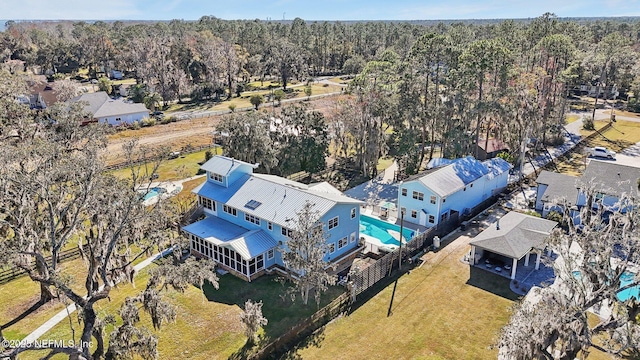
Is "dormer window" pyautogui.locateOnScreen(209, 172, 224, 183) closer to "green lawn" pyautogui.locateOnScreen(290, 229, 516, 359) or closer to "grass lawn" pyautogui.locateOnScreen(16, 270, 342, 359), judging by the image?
"grass lawn" pyautogui.locateOnScreen(16, 270, 342, 359)

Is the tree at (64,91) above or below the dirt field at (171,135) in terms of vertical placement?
above

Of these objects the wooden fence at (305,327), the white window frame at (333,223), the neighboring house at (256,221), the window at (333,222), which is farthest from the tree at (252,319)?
the window at (333,222)

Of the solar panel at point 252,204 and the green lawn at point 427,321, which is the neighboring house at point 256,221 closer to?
the solar panel at point 252,204

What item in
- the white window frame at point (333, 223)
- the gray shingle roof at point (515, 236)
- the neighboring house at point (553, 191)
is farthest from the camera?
the neighboring house at point (553, 191)

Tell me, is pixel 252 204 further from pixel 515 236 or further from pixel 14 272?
pixel 515 236

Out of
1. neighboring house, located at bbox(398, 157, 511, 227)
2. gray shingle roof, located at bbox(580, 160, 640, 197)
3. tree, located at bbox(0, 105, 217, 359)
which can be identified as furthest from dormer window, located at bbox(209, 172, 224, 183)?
gray shingle roof, located at bbox(580, 160, 640, 197)

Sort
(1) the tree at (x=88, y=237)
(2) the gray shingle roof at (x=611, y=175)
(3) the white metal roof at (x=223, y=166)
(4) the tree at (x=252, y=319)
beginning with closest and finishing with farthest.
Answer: (1) the tree at (x=88, y=237), (4) the tree at (x=252, y=319), (3) the white metal roof at (x=223, y=166), (2) the gray shingle roof at (x=611, y=175)
